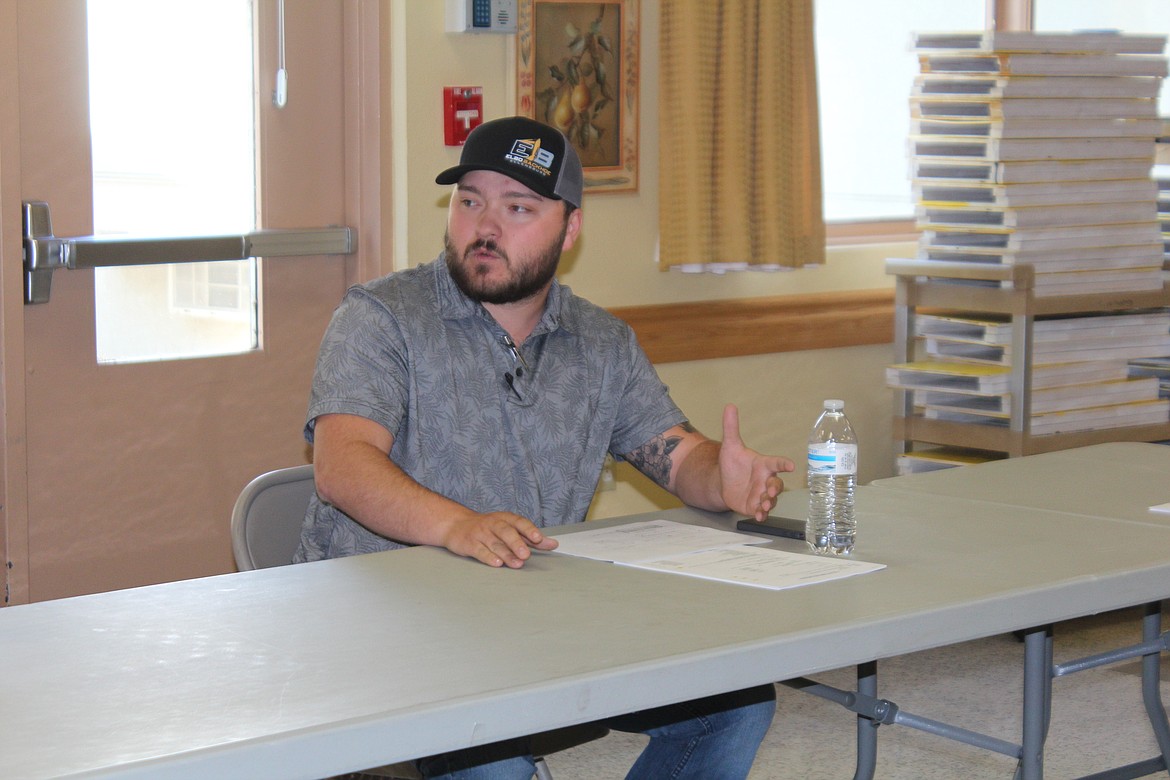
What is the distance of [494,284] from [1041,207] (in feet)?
6.73

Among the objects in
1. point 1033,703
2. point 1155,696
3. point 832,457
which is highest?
point 832,457

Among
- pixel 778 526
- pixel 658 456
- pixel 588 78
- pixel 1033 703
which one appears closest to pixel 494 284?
pixel 658 456

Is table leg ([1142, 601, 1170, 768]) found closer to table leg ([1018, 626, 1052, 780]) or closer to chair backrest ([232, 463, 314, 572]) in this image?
table leg ([1018, 626, 1052, 780])

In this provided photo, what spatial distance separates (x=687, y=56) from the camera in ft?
11.9

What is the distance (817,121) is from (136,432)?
1.99 m

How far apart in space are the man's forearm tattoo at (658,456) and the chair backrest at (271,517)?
587mm

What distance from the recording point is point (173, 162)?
3.16 metres

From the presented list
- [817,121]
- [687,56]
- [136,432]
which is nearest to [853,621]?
[136,432]

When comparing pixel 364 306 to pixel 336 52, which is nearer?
pixel 364 306

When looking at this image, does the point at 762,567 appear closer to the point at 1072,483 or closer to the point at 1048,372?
the point at 1072,483

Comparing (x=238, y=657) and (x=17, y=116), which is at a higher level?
(x=17, y=116)

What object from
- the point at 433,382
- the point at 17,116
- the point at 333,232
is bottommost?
the point at 433,382

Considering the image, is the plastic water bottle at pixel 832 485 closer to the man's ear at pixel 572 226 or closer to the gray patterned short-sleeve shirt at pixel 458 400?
the gray patterned short-sleeve shirt at pixel 458 400

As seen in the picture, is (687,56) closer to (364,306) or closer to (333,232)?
(333,232)
